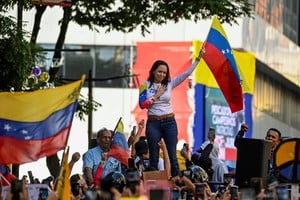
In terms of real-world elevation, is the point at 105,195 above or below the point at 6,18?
below

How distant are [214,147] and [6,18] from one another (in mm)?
4908

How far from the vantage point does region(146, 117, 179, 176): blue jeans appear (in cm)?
1989

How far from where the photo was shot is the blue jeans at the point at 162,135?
65.3 feet

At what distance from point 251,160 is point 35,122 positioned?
278cm

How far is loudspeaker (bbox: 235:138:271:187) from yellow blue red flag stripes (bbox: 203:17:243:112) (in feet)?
13.9

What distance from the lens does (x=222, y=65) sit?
2291 cm

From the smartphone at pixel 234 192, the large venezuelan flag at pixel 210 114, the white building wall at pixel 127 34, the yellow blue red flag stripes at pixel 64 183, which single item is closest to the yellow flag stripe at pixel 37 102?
the yellow blue red flag stripes at pixel 64 183

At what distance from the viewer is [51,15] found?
6088 centimetres

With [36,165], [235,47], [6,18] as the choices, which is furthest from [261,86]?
[6,18]

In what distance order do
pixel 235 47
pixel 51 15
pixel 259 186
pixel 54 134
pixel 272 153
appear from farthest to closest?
1. pixel 51 15
2. pixel 235 47
3. pixel 272 153
4. pixel 54 134
5. pixel 259 186

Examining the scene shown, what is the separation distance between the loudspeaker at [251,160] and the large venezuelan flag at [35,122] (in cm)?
253

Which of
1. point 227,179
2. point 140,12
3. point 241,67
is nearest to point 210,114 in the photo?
point 241,67

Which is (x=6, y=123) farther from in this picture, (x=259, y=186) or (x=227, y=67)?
(x=227, y=67)

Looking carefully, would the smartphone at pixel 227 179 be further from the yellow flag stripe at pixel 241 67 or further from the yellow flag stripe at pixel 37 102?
the yellow flag stripe at pixel 241 67
